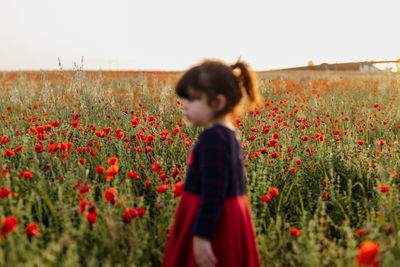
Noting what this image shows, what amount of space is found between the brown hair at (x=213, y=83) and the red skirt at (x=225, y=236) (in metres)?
0.45

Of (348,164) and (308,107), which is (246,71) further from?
(308,107)

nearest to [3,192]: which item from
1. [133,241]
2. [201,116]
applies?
[133,241]

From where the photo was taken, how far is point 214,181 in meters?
1.40

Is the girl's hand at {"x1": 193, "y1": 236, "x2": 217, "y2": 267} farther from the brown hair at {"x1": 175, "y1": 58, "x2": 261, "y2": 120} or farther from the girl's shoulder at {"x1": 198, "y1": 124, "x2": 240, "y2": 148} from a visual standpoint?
the brown hair at {"x1": 175, "y1": 58, "x2": 261, "y2": 120}

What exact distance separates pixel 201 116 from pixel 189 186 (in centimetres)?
35

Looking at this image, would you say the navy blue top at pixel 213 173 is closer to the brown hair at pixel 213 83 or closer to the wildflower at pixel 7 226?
the brown hair at pixel 213 83

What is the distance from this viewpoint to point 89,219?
66.9 inches

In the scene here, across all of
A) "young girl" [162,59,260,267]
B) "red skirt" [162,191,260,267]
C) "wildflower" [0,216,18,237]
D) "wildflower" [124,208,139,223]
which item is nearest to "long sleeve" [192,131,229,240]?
"young girl" [162,59,260,267]

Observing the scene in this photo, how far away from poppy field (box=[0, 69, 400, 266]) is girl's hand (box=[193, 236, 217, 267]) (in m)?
0.30

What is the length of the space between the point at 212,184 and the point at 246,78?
1.90 ft

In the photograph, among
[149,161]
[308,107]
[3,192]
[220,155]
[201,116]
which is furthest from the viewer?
[308,107]

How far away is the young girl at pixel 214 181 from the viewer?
4.62 ft

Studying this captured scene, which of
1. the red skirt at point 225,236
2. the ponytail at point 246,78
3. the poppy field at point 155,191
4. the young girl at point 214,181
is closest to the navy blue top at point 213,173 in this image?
the young girl at point 214,181

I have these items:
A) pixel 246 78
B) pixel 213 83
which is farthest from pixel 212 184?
pixel 246 78
